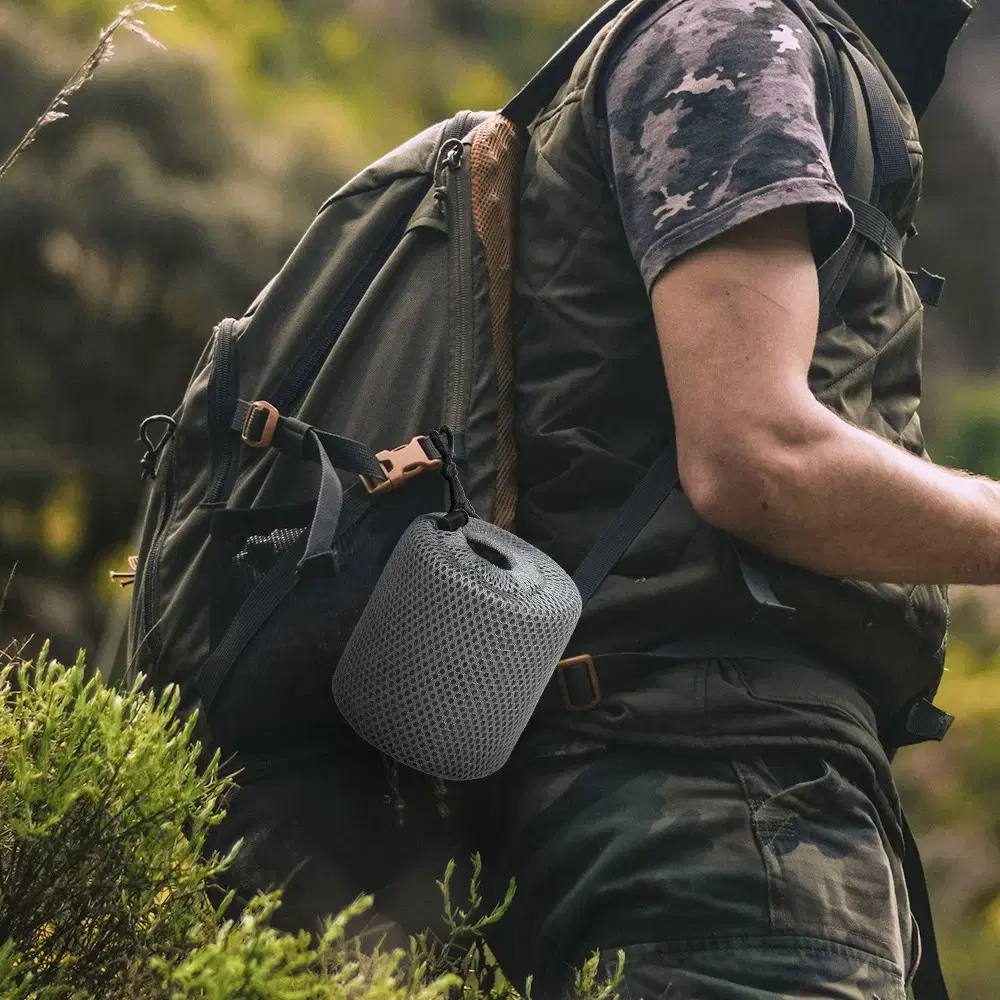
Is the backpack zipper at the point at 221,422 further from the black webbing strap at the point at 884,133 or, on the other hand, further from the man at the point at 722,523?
the black webbing strap at the point at 884,133

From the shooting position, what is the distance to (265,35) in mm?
8969

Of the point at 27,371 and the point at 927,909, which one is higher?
the point at 927,909

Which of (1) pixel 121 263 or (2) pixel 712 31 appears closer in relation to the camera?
(2) pixel 712 31

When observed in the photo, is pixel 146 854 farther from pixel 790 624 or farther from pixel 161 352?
pixel 161 352

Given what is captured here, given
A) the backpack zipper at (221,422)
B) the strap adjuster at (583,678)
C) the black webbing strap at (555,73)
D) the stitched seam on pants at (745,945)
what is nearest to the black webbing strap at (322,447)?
the backpack zipper at (221,422)

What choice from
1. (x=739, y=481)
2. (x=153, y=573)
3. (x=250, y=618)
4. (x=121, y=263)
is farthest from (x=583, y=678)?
(x=121, y=263)

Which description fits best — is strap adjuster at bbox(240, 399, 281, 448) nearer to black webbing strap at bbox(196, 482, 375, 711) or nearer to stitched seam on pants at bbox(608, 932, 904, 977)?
black webbing strap at bbox(196, 482, 375, 711)

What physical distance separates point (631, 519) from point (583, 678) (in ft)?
0.75

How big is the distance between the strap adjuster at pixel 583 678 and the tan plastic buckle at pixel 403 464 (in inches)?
12.8

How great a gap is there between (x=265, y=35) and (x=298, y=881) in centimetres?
808

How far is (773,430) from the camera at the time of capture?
65.4 inches

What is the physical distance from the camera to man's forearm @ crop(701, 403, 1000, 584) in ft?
5.53

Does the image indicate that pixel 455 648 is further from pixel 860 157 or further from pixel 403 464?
pixel 860 157

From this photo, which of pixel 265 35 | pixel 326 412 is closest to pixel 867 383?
pixel 326 412
